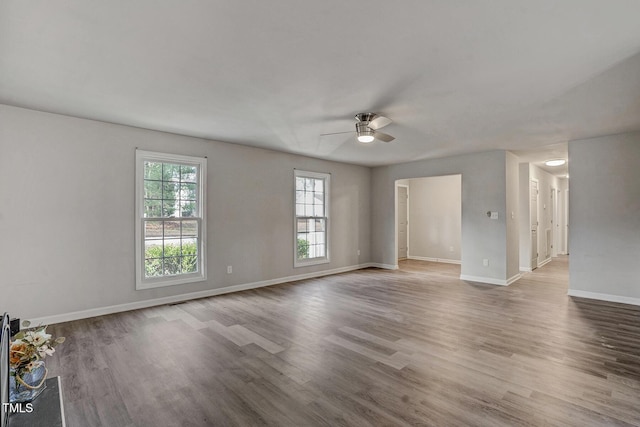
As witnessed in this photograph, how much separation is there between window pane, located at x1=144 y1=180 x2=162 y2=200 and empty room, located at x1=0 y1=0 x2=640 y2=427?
0.02m

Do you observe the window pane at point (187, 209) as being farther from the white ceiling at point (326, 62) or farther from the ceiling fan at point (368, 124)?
the ceiling fan at point (368, 124)

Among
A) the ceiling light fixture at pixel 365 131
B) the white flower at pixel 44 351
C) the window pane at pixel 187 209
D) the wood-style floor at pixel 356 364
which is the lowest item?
the wood-style floor at pixel 356 364

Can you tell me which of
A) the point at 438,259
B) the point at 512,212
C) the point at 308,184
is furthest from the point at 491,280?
the point at 308,184

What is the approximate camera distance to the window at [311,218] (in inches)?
261

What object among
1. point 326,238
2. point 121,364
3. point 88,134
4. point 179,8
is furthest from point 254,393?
point 326,238

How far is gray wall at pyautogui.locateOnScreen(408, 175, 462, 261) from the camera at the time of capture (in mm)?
9000

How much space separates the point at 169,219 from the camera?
190 inches

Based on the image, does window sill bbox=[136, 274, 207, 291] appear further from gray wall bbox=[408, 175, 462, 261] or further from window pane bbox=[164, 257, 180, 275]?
gray wall bbox=[408, 175, 462, 261]

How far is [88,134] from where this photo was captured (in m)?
4.13

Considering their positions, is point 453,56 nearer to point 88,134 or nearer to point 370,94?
point 370,94

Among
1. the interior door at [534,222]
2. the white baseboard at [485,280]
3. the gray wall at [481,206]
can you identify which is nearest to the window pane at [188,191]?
the gray wall at [481,206]

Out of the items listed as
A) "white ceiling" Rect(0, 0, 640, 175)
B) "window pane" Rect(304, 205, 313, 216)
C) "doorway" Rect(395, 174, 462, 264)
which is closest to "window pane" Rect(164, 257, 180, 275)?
"white ceiling" Rect(0, 0, 640, 175)

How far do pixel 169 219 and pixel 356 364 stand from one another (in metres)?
3.51

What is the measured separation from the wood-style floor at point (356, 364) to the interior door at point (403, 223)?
491 cm
